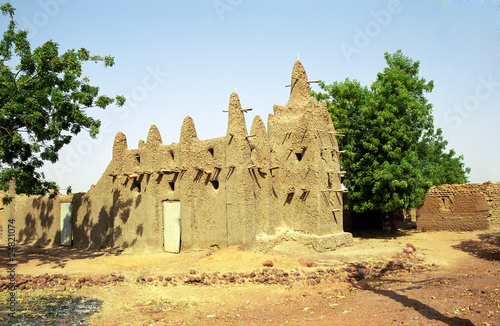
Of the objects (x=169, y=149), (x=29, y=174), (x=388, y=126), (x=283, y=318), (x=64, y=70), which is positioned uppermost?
(x=64, y=70)

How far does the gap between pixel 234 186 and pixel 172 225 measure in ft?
10.4

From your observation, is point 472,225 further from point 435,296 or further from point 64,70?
point 64,70

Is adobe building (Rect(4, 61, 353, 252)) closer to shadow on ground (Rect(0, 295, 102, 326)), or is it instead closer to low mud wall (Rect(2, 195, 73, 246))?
low mud wall (Rect(2, 195, 73, 246))

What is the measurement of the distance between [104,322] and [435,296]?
23.6 feet

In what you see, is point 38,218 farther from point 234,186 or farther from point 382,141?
point 382,141

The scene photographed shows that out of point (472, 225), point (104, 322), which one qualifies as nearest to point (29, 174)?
point (104, 322)

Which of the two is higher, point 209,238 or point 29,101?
point 29,101

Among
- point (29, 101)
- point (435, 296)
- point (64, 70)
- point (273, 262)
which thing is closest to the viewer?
point (435, 296)

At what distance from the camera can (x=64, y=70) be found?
46.3ft

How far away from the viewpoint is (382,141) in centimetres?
1962

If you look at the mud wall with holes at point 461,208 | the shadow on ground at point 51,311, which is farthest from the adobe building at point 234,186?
the mud wall with holes at point 461,208

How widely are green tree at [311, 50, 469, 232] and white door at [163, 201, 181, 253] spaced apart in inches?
364

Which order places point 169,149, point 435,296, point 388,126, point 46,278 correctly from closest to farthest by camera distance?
1. point 435,296
2. point 46,278
3. point 169,149
4. point 388,126

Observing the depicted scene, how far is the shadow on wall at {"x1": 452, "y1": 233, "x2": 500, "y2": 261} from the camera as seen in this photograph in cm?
1450
